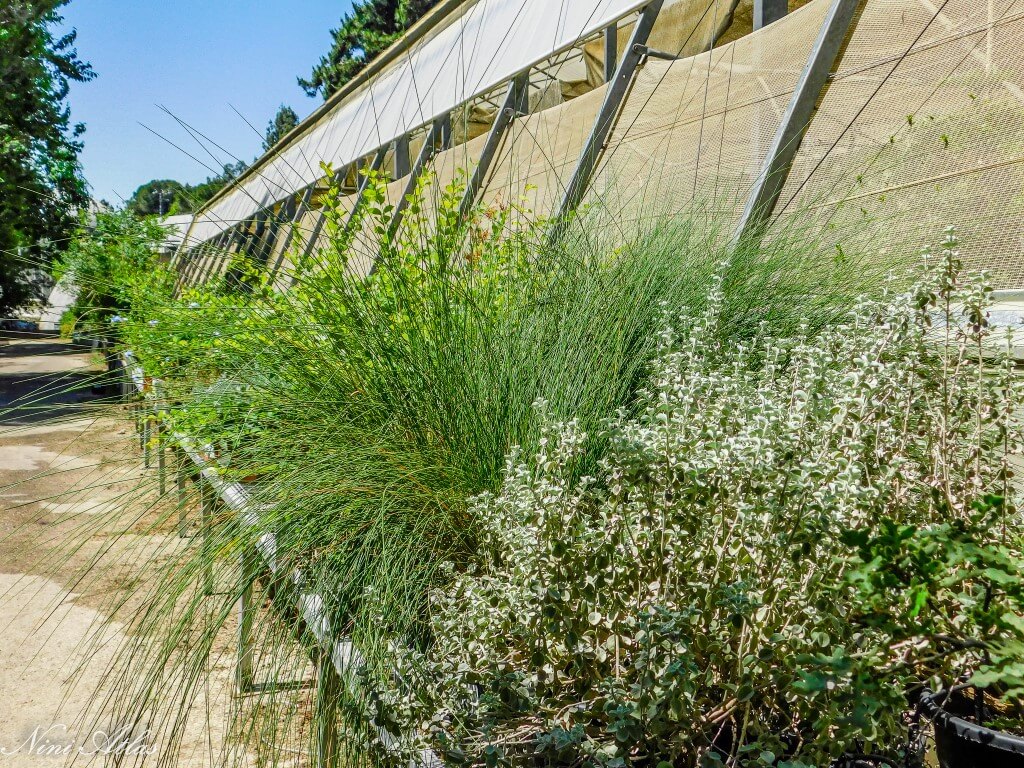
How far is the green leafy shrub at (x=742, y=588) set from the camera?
51.2 inches

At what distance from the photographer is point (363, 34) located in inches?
1406

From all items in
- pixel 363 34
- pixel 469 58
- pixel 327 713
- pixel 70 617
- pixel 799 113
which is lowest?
pixel 70 617

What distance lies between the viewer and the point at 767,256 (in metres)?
3.11

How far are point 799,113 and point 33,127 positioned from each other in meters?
15.0

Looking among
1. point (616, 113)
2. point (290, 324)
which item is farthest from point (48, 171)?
→ point (290, 324)

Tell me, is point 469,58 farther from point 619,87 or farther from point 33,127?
point 33,127

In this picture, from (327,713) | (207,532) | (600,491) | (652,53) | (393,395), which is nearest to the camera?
(327,713)

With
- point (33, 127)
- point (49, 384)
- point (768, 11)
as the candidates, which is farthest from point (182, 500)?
point (33, 127)

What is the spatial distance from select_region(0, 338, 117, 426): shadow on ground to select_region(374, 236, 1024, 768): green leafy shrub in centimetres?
114

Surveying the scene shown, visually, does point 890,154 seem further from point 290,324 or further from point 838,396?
point 290,324

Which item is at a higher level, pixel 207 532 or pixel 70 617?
pixel 207 532

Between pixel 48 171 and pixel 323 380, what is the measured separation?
1599cm

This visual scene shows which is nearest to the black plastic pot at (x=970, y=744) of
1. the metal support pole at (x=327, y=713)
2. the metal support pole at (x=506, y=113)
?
the metal support pole at (x=327, y=713)

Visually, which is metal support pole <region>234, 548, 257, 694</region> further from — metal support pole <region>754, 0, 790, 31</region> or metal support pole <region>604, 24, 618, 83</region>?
metal support pole <region>604, 24, 618, 83</region>
